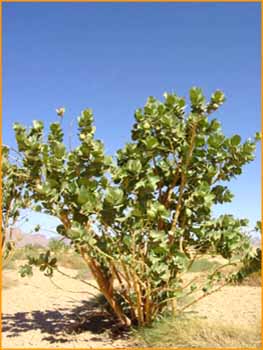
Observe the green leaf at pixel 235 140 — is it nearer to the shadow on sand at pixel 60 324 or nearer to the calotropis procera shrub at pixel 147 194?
the calotropis procera shrub at pixel 147 194

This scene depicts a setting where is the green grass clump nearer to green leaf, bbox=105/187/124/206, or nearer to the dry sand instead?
the dry sand

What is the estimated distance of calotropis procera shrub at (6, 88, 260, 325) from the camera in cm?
458

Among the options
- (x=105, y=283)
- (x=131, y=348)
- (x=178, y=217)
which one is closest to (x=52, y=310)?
(x=105, y=283)

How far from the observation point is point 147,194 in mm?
4730

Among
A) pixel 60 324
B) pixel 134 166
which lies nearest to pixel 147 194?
pixel 134 166

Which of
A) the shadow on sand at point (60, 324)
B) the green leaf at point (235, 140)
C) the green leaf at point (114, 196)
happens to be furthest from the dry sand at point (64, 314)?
the green leaf at point (235, 140)

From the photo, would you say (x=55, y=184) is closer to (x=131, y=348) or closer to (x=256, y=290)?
(x=131, y=348)

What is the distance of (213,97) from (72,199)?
2057 mm

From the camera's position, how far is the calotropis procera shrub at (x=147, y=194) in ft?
15.0

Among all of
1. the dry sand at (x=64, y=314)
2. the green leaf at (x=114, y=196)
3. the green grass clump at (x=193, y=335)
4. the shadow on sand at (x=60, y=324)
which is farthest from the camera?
the shadow on sand at (x=60, y=324)

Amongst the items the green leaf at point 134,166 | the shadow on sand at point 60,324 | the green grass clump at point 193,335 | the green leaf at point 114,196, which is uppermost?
the green leaf at point 134,166

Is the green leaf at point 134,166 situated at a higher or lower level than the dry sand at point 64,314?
higher

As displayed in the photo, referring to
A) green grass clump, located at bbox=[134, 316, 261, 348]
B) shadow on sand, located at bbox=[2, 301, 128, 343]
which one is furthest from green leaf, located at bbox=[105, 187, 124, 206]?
shadow on sand, located at bbox=[2, 301, 128, 343]

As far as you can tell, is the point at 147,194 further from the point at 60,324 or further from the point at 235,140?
the point at 60,324
